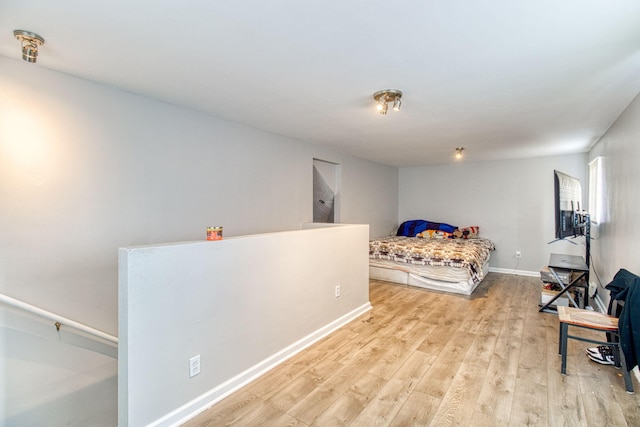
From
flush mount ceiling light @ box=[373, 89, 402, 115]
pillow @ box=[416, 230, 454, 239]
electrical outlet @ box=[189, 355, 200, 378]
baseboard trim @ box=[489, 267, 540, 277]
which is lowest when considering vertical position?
baseboard trim @ box=[489, 267, 540, 277]

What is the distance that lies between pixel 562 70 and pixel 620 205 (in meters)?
1.78

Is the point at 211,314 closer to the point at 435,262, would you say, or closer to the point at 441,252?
the point at 435,262

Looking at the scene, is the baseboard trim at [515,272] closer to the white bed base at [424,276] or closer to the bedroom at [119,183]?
the white bed base at [424,276]

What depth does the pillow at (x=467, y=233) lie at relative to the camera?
19.4ft

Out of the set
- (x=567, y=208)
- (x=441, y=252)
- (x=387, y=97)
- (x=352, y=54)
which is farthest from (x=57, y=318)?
(x=567, y=208)

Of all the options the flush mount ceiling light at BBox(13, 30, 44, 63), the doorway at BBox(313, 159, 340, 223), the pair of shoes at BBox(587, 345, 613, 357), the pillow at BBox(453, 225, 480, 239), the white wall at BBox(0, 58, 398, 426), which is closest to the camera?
the flush mount ceiling light at BBox(13, 30, 44, 63)

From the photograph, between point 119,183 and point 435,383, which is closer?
point 435,383

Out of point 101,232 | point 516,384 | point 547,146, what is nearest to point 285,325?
point 101,232

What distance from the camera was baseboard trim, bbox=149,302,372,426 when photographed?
5.91ft

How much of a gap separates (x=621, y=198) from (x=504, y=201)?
9.88 ft


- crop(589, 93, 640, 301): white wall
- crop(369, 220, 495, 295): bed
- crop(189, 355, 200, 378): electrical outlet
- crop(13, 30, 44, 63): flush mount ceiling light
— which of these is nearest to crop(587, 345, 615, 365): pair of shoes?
crop(589, 93, 640, 301): white wall

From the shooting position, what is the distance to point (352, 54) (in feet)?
5.99

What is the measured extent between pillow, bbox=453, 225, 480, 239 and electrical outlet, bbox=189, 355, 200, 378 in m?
5.42

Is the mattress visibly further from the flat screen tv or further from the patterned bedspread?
the flat screen tv
